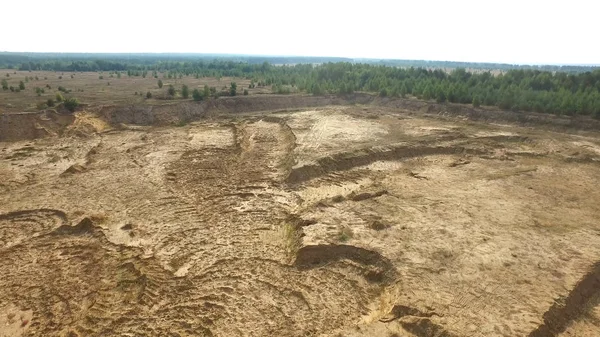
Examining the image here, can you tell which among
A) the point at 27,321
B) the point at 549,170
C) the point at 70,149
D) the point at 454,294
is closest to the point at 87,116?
the point at 70,149

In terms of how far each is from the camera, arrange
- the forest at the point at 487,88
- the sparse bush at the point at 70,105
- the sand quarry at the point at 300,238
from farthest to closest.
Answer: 1. the forest at the point at 487,88
2. the sparse bush at the point at 70,105
3. the sand quarry at the point at 300,238

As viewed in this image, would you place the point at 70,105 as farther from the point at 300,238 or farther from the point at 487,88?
the point at 487,88

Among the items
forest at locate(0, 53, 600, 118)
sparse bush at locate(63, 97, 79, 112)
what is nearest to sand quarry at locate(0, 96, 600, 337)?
sparse bush at locate(63, 97, 79, 112)

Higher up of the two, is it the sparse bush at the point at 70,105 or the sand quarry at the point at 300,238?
the sparse bush at the point at 70,105

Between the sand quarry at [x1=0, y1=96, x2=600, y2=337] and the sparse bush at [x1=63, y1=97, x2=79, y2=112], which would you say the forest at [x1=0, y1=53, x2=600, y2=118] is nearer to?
the sand quarry at [x1=0, y1=96, x2=600, y2=337]

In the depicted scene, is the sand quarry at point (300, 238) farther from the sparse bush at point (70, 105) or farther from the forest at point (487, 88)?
the forest at point (487, 88)

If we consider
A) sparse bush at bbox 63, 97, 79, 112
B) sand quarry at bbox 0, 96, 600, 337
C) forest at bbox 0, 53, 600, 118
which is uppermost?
forest at bbox 0, 53, 600, 118

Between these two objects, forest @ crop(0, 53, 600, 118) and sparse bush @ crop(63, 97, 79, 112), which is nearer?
sparse bush @ crop(63, 97, 79, 112)

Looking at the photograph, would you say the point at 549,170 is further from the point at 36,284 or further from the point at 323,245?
the point at 36,284

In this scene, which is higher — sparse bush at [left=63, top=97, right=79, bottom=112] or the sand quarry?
sparse bush at [left=63, top=97, right=79, bottom=112]

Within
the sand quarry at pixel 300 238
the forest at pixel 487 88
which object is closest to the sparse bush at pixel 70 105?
the sand quarry at pixel 300 238
